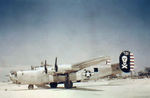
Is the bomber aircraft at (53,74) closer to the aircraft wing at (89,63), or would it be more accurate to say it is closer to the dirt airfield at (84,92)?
the aircraft wing at (89,63)

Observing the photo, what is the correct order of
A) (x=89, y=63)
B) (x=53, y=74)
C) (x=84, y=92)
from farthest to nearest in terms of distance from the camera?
(x=53, y=74) → (x=89, y=63) → (x=84, y=92)

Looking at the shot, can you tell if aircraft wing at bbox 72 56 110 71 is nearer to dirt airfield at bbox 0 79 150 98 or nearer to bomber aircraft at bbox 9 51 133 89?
bomber aircraft at bbox 9 51 133 89

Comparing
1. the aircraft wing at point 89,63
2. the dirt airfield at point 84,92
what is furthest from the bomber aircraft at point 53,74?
the dirt airfield at point 84,92

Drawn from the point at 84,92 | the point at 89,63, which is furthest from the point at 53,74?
the point at 84,92

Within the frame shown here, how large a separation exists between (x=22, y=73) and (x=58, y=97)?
34.5ft

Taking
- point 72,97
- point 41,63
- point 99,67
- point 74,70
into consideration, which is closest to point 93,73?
point 99,67

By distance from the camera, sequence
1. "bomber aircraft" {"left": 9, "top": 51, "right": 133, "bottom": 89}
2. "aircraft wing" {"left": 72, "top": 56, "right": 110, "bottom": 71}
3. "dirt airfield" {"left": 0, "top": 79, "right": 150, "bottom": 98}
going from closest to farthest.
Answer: "dirt airfield" {"left": 0, "top": 79, "right": 150, "bottom": 98}
"aircraft wing" {"left": 72, "top": 56, "right": 110, "bottom": 71}
"bomber aircraft" {"left": 9, "top": 51, "right": 133, "bottom": 89}

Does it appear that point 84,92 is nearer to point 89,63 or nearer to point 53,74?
point 89,63

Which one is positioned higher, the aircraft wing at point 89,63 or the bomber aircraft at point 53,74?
the aircraft wing at point 89,63

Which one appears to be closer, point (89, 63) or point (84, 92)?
point (84, 92)

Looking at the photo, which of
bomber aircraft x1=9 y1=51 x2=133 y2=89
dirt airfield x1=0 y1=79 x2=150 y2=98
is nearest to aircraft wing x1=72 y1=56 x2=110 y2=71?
bomber aircraft x1=9 y1=51 x2=133 y2=89

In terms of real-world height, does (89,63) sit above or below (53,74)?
above

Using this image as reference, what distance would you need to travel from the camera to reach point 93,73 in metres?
24.2

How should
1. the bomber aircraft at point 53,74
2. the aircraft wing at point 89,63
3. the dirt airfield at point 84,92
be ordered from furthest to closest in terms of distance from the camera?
the bomber aircraft at point 53,74 → the aircraft wing at point 89,63 → the dirt airfield at point 84,92
